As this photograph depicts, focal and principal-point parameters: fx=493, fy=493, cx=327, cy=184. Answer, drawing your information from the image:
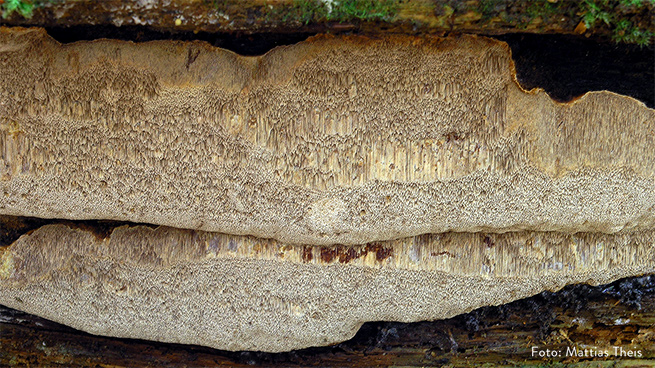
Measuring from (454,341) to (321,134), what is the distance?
1665 millimetres

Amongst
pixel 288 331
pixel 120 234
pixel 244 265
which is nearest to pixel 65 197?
pixel 120 234

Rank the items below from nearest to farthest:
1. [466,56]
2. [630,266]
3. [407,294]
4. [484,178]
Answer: [466,56] < [484,178] < [630,266] < [407,294]

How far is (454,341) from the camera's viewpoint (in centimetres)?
278

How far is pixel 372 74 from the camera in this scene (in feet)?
5.43

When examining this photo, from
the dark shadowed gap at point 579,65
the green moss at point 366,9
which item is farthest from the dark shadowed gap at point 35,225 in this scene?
the dark shadowed gap at point 579,65

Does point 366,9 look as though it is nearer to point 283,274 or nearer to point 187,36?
point 187,36

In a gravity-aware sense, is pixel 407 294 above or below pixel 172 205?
below

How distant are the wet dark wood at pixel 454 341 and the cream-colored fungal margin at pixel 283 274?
30 centimetres

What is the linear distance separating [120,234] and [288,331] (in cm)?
100

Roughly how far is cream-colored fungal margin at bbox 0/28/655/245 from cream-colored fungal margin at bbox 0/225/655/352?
23cm

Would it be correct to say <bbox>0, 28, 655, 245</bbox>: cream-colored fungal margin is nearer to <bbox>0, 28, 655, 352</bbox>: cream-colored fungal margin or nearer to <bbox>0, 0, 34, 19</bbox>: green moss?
<bbox>0, 28, 655, 352</bbox>: cream-colored fungal margin

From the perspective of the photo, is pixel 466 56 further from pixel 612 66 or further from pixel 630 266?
pixel 630 266

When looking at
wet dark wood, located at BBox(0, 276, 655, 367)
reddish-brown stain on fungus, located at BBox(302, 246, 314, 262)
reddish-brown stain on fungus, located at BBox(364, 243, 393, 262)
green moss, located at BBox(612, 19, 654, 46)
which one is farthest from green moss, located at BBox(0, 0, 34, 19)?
wet dark wood, located at BBox(0, 276, 655, 367)

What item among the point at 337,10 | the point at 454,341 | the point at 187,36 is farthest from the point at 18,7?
the point at 454,341
